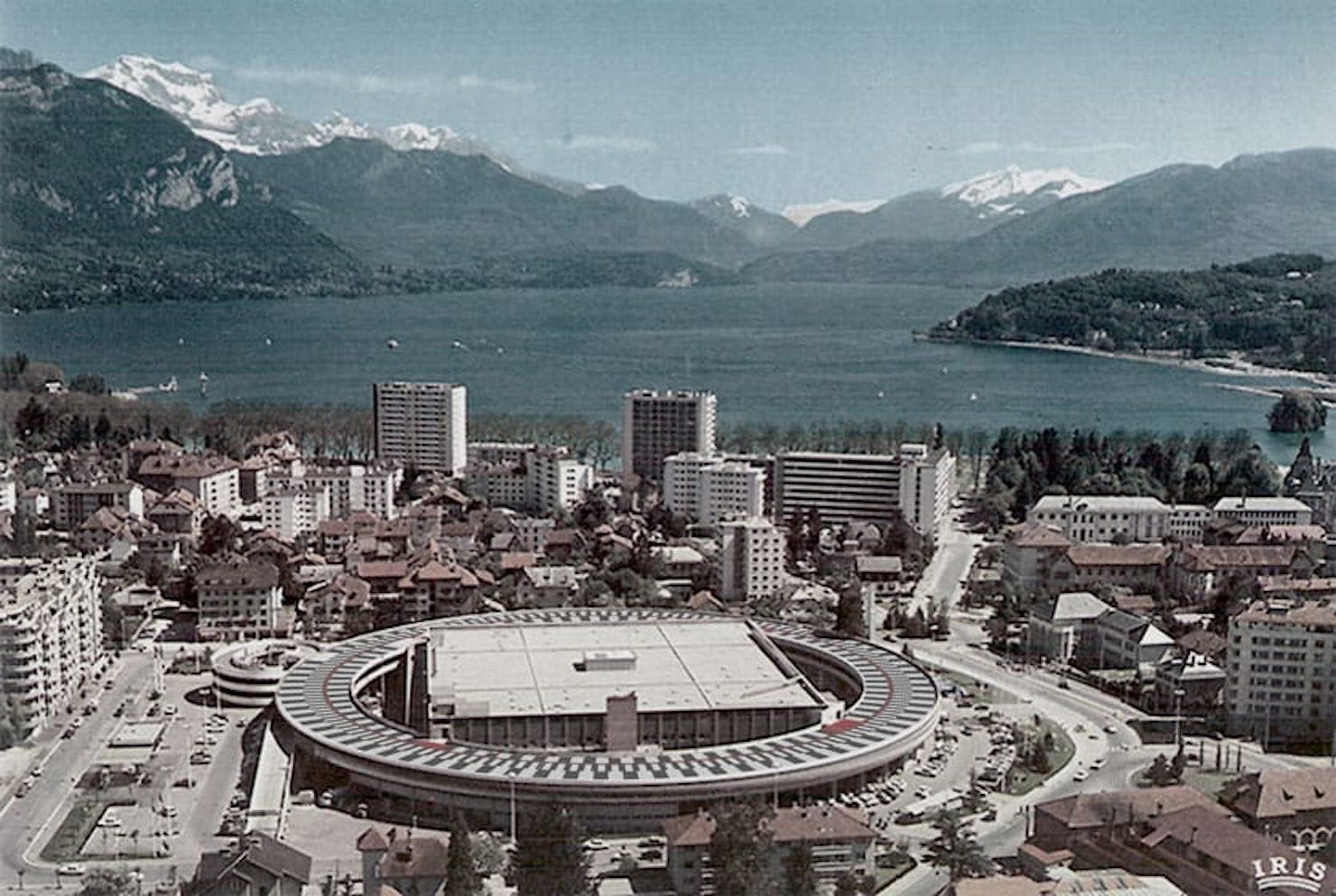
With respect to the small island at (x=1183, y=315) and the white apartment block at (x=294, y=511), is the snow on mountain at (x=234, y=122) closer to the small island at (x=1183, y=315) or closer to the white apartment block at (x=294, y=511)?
the white apartment block at (x=294, y=511)

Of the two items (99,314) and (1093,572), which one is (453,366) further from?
(1093,572)

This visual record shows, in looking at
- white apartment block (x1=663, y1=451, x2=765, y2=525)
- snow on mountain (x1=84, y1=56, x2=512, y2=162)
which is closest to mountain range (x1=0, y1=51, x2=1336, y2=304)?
snow on mountain (x1=84, y1=56, x2=512, y2=162)

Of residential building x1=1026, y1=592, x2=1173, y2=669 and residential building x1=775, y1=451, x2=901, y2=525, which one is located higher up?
residential building x1=775, y1=451, x2=901, y2=525

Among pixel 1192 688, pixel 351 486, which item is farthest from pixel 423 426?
pixel 1192 688

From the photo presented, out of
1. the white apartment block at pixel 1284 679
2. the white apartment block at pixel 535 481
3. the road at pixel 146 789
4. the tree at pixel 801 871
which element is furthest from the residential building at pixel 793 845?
the white apartment block at pixel 535 481

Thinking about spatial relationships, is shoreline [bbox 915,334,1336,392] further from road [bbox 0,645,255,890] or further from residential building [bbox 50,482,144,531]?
road [bbox 0,645,255,890]

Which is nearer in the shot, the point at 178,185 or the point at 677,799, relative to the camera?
the point at 677,799

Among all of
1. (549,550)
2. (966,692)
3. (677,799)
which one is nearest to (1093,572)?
(966,692)
